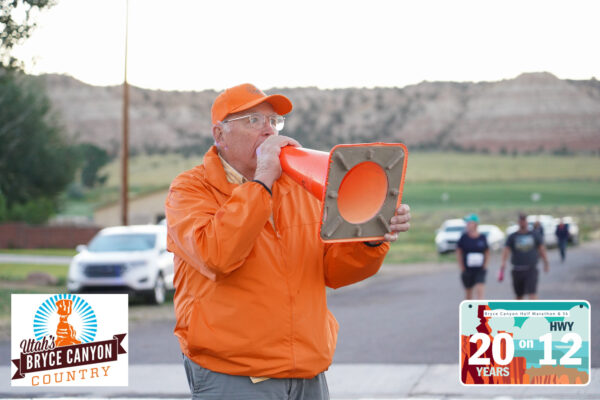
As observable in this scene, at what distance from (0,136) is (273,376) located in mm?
38005

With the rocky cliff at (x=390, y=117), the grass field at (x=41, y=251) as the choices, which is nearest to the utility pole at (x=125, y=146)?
the grass field at (x=41, y=251)

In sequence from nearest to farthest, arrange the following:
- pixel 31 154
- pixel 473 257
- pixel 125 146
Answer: pixel 473 257 < pixel 125 146 < pixel 31 154

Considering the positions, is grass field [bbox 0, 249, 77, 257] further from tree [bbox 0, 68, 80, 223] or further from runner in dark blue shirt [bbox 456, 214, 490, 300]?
runner in dark blue shirt [bbox 456, 214, 490, 300]

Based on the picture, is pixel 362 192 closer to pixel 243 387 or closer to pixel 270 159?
pixel 270 159

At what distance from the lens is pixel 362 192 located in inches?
113

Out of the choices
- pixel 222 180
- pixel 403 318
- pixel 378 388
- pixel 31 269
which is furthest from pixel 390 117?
pixel 222 180

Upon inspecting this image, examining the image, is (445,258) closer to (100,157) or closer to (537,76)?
(100,157)

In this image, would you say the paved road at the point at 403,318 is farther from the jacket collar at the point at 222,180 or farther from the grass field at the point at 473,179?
the grass field at the point at 473,179

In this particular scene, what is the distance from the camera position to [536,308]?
22.4ft

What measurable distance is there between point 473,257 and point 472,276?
0.33 meters

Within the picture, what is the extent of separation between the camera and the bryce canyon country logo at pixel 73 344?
776 centimetres

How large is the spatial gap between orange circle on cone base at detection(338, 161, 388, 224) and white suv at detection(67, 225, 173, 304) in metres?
13.7

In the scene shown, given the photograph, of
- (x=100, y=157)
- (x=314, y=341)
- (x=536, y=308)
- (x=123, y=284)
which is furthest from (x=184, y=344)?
(x=100, y=157)

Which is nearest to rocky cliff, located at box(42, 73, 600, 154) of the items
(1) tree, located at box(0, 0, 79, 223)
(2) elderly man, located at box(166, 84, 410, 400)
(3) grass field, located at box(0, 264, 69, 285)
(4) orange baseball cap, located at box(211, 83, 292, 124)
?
(1) tree, located at box(0, 0, 79, 223)
